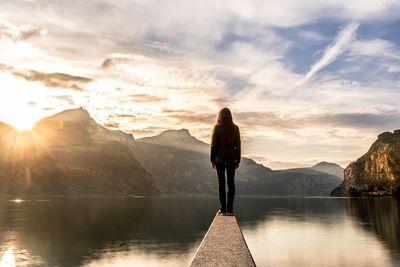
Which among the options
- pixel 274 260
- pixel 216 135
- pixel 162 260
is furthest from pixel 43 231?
pixel 216 135

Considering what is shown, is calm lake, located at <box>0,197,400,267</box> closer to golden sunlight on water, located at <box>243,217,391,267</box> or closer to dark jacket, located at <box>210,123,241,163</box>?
golden sunlight on water, located at <box>243,217,391,267</box>

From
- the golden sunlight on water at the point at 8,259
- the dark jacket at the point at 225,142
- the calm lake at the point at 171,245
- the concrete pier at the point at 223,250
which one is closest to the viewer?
the concrete pier at the point at 223,250

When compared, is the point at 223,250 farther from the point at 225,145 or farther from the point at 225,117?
the point at 225,117

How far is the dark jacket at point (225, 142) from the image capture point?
17.7 meters

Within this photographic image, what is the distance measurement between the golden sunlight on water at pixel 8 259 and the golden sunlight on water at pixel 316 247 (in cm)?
3894

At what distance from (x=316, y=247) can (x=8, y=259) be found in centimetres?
5601

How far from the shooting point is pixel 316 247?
263 ft

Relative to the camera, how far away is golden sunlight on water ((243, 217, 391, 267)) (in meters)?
64.3

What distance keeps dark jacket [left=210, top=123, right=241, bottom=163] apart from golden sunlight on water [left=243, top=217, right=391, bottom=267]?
48551 millimetres

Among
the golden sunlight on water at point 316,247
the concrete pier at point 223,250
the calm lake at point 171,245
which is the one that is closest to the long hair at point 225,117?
the concrete pier at point 223,250

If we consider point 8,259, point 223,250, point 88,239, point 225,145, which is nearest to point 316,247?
point 88,239

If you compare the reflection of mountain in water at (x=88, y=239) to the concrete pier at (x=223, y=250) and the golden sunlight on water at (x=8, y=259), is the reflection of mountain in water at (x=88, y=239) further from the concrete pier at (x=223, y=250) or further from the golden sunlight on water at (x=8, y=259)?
the concrete pier at (x=223, y=250)

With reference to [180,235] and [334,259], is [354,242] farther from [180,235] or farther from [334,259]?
[180,235]

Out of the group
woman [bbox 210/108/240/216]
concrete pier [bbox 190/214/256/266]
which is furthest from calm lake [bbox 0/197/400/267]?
concrete pier [bbox 190/214/256/266]
